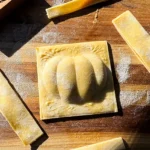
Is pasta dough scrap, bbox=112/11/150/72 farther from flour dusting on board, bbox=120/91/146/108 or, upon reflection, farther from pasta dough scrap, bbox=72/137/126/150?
pasta dough scrap, bbox=72/137/126/150

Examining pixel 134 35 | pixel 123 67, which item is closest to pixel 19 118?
pixel 123 67

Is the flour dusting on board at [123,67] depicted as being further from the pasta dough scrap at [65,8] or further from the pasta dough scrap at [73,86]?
the pasta dough scrap at [65,8]

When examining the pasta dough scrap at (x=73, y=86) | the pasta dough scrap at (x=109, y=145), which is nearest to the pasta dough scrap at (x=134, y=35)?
the pasta dough scrap at (x=73, y=86)

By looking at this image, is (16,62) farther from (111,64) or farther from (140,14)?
(140,14)

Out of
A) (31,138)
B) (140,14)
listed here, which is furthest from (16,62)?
(140,14)

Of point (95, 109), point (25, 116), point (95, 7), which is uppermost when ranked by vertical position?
point (95, 7)

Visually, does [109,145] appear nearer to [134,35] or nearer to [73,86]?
[73,86]
